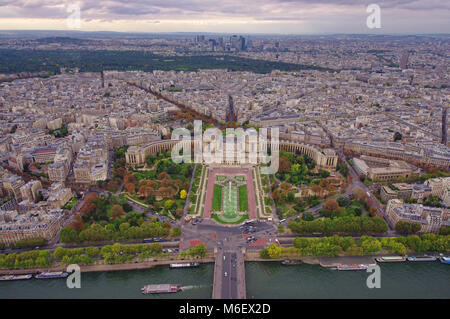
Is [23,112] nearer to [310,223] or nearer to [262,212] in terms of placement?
[262,212]

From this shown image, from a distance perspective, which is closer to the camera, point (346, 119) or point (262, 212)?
point (262, 212)

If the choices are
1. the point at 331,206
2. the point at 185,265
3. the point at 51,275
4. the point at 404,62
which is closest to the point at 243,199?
the point at 331,206

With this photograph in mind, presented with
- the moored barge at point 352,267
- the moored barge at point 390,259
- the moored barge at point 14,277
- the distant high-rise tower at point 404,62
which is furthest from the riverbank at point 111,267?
the distant high-rise tower at point 404,62

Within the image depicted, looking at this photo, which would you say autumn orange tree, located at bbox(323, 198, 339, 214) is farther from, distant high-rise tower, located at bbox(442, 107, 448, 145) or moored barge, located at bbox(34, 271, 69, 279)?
distant high-rise tower, located at bbox(442, 107, 448, 145)

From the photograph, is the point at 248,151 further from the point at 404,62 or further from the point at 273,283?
the point at 404,62
